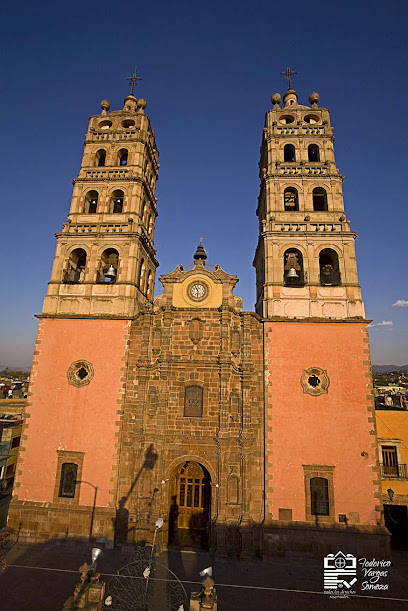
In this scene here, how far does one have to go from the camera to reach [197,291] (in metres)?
18.4

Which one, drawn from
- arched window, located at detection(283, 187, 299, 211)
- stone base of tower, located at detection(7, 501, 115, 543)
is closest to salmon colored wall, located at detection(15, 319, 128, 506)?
stone base of tower, located at detection(7, 501, 115, 543)

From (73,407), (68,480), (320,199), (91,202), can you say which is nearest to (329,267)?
(320,199)

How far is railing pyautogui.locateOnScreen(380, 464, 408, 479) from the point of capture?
59.2 feet

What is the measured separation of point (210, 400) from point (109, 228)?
11452mm

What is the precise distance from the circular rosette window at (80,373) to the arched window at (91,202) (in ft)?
31.9

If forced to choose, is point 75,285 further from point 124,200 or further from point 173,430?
point 173,430

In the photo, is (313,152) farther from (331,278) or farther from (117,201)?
(117,201)

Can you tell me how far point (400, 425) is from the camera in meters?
18.5

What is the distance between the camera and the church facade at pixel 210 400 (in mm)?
15180

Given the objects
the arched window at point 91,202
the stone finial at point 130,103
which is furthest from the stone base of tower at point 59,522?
the stone finial at point 130,103

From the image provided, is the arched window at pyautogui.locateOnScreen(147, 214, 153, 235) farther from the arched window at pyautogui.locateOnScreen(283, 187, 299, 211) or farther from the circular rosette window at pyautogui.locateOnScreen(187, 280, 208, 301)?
the arched window at pyautogui.locateOnScreen(283, 187, 299, 211)

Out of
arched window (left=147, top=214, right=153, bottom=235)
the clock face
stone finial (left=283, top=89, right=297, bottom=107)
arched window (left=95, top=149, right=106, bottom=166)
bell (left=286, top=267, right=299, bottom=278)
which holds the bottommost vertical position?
the clock face

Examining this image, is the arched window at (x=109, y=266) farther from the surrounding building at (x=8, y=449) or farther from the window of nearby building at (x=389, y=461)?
the window of nearby building at (x=389, y=461)
